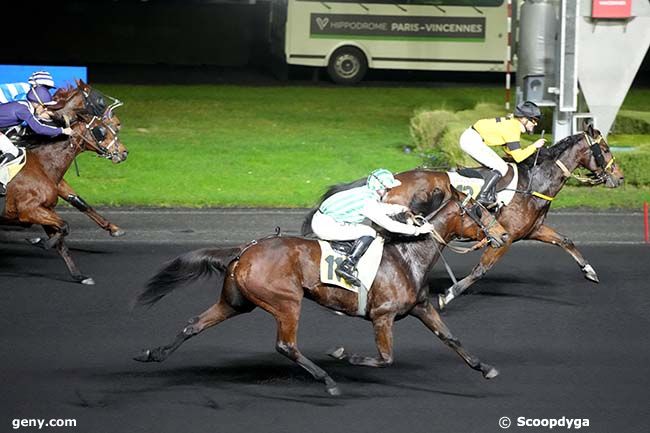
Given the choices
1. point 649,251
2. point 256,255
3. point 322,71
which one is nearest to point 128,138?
point 322,71

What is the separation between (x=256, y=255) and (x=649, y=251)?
6.92 m

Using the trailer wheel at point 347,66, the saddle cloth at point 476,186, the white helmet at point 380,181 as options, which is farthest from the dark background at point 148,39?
the white helmet at point 380,181

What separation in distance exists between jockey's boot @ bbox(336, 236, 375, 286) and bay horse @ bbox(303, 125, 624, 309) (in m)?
2.79

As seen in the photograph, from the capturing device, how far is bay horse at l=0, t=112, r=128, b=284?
12.5 meters

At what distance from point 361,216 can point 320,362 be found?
→ 1.33 metres

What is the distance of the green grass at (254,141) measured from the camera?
18.0 m

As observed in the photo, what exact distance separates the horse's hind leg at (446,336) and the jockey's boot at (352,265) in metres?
0.56

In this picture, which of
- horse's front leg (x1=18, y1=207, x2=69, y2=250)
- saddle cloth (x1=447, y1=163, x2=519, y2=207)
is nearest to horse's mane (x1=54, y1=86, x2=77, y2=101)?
horse's front leg (x1=18, y1=207, x2=69, y2=250)

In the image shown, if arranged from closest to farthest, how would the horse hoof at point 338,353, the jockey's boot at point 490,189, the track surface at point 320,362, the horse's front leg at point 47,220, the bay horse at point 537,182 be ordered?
1. the track surface at point 320,362
2. the horse hoof at point 338,353
3. the jockey's boot at point 490,189
4. the bay horse at point 537,182
5. the horse's front leg at point 47,220

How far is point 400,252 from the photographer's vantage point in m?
9.20

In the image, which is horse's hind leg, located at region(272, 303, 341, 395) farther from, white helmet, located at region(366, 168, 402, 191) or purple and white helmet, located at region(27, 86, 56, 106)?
purple and white helmet, located at region(27, 86, 56, 106)

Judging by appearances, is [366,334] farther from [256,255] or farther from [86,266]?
[86,266]

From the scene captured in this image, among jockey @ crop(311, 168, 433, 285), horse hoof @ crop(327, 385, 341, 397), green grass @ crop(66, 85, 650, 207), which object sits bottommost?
green grass @ crop(66, 85, 650, 207)
